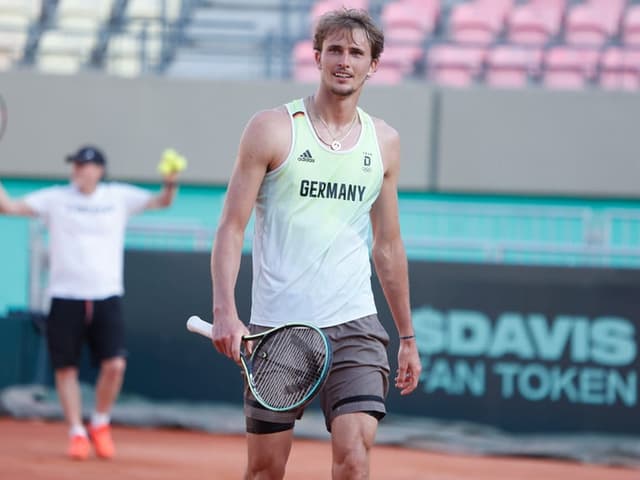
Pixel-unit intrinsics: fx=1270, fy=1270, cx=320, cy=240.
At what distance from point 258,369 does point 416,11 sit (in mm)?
12342

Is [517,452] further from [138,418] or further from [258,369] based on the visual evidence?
[258,369]

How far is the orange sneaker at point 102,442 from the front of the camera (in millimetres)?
9281

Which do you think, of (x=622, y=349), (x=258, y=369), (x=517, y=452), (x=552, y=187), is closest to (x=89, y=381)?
(x=517, y=452)

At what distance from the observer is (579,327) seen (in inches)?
407

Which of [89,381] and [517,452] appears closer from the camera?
[517,452]

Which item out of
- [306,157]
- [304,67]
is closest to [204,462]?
[306,157]

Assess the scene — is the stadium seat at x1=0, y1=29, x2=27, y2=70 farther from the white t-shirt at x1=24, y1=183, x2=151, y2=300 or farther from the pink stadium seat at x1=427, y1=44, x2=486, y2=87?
the white t-shirt at x1=24, y1=183, x2=151, y2=300

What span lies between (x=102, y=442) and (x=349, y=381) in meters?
4.91

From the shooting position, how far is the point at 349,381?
189 inches

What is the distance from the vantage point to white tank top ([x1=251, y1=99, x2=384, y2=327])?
4.79m

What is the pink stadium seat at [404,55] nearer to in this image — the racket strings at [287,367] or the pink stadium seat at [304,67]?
the pink stadium seat at [304,67]

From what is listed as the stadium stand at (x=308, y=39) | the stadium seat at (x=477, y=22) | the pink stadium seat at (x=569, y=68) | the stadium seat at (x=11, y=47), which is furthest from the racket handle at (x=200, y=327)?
the stadium seat at (x=477, y=22)

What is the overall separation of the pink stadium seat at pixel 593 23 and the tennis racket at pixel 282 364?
11898 millimetres

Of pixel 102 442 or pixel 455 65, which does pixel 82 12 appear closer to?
pixel 455 65
